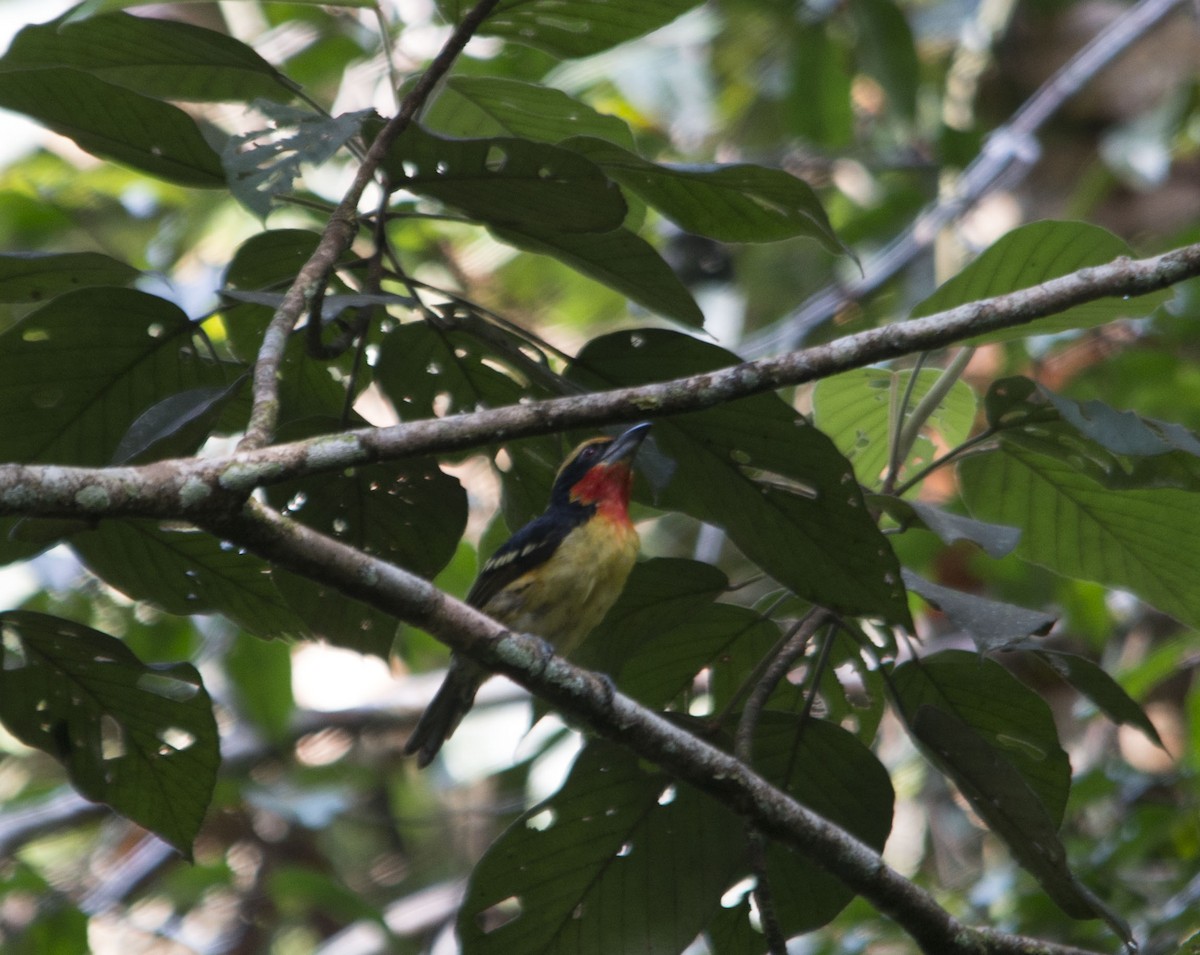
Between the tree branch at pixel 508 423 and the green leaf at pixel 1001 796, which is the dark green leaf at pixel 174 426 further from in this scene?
the green leaf at pixel 1001 796

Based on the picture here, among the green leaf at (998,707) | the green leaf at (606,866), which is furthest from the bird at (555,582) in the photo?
the green leaf at (998,707)

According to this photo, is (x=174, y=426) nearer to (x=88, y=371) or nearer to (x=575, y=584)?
(x=88, y=371)

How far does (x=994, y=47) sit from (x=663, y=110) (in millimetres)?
2731

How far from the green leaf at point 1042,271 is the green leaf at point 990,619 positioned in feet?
1.73

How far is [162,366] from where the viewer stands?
96.3 inches

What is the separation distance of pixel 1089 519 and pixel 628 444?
1120mm

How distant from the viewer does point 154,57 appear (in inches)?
102

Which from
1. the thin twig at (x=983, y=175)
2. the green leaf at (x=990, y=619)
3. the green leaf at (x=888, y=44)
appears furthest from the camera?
the thin twig at (x=983, y=175)

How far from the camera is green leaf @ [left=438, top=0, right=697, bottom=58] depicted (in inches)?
102

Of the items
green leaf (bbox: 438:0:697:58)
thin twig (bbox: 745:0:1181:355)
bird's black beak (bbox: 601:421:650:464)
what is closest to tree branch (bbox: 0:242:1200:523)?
bird's black beak (bbox: 601:421:650:464)

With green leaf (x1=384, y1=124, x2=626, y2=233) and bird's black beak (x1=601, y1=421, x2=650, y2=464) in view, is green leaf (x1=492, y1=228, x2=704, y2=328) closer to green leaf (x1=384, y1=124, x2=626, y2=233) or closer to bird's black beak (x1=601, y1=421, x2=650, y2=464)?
green leaf (x1=384, y1=124, x2=626, y2=233)

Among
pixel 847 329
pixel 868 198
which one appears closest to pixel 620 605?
pixel 847 329

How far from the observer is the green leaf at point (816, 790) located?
2498 mm

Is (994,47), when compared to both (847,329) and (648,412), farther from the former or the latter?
(648,412)
